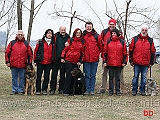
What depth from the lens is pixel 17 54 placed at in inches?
383

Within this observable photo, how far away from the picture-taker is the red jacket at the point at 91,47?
32.2 feet

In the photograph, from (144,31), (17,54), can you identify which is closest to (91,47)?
(144,31)

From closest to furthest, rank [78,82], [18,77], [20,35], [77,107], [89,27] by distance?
1. [77,107]
2. [20,35]
3. [89,27]
4. [78,82]
5. [18,77]

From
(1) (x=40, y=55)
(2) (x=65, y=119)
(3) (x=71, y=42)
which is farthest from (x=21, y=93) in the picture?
(2) (x=65, y=119)

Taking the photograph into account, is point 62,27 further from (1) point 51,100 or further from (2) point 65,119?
(2) point 65,119

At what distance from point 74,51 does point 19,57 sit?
150cm

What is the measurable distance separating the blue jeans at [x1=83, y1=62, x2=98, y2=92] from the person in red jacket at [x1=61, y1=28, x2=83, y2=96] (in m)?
0.28

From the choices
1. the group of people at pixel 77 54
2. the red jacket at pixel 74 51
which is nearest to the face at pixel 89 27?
the group of people at pixel 77 54

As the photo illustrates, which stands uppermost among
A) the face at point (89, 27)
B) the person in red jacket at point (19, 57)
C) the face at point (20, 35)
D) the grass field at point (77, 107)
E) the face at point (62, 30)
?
the face at point (89, 27)

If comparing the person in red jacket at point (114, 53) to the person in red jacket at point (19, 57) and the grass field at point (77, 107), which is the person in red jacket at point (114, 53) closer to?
the grass field at point (77, 107)

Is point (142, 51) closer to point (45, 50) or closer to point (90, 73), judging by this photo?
point (90, 73)

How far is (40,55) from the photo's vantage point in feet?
32.0

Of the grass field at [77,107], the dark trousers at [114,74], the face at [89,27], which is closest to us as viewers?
the grass field at [77,107]

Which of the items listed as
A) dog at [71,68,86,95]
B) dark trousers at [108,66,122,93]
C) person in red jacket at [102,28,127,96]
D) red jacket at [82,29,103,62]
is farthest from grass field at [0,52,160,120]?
red jacket at [82,29,103,62]
